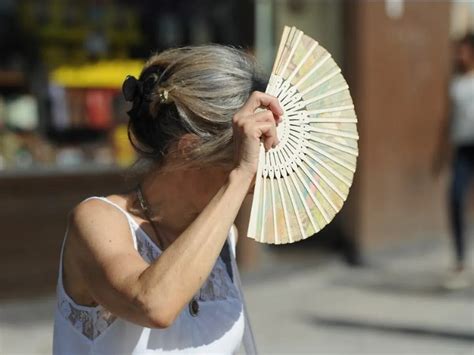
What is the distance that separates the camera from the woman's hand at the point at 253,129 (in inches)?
68.7

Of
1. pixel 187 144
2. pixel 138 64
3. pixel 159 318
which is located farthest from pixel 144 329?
pixel 138 64

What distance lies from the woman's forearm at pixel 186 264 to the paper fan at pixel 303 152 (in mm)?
104

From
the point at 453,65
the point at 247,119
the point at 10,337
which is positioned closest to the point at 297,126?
the point at 247,119

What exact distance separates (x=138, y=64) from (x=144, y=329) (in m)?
5.04

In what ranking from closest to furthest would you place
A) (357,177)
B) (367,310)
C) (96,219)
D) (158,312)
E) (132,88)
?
(158,312) < (96,219) < (132,88) < (367,310) < (357,177)

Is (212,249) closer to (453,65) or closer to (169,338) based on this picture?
(169,338)

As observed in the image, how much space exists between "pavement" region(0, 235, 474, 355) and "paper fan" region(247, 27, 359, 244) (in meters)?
3.39

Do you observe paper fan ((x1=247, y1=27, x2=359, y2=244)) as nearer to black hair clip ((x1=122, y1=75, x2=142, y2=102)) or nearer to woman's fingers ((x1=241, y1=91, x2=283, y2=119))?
woman's fingers ((x1=241, y1=91, x2=283, y2=119))

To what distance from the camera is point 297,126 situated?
1.88 metres

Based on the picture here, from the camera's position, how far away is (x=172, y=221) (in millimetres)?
2049

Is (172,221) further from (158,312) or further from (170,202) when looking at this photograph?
(158,312)

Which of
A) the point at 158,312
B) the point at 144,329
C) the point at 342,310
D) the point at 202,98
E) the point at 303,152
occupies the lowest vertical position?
the point at 342,310

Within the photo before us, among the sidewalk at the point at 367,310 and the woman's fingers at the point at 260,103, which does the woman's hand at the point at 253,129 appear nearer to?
the woman's fingers at the point at 260,103

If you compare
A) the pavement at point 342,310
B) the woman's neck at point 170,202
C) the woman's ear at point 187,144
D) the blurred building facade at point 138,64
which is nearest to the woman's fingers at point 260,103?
the woman's ear at point 187,144
